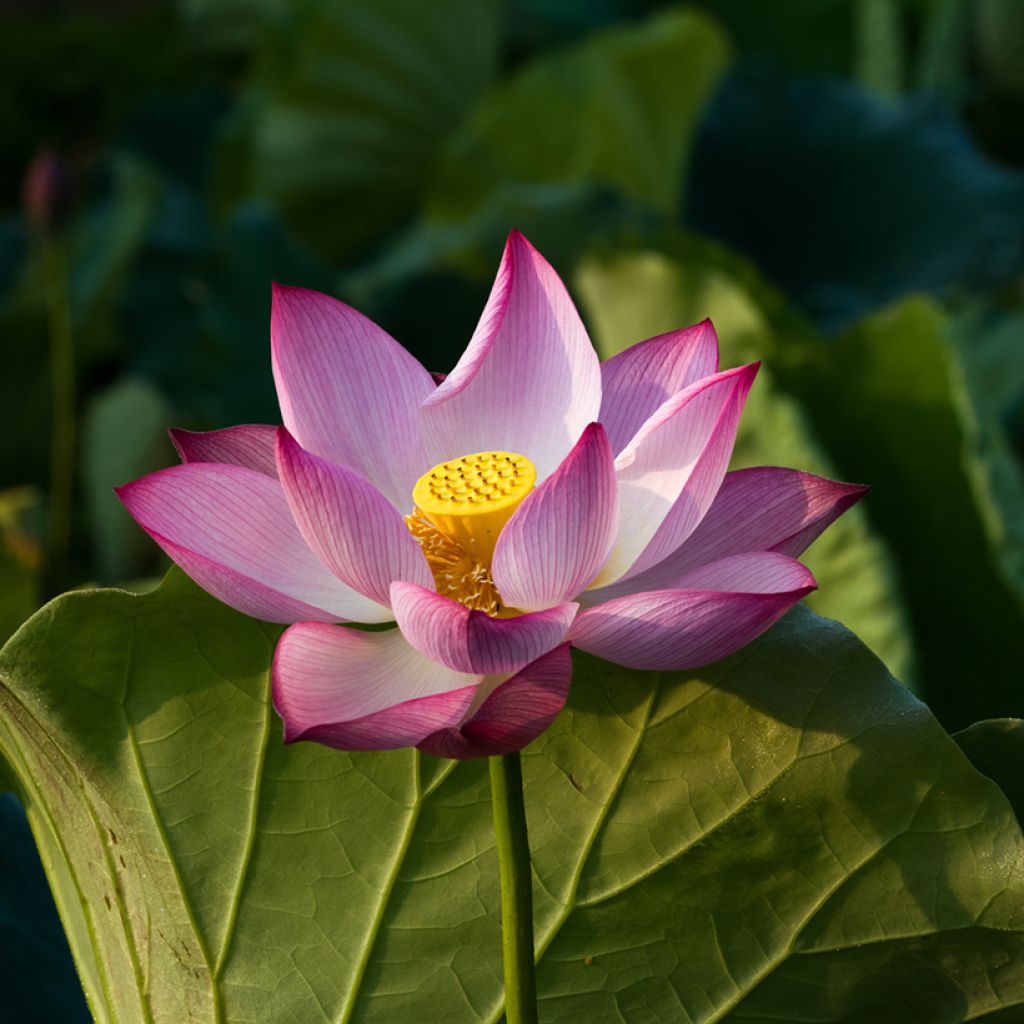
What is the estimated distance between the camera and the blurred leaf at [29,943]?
64 cm

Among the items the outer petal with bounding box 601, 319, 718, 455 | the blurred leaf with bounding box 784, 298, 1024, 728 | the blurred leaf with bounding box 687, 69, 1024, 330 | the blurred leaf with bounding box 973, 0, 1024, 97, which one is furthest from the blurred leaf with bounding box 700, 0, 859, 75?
the outer petal with bounding box 601, 319, 718, 455

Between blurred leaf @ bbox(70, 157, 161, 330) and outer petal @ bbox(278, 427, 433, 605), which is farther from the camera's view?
blurred leaf @ bbox(70, 157, 161, 330)

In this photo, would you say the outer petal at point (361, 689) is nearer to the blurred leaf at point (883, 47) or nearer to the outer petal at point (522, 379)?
the outer petal at point (522, 379)

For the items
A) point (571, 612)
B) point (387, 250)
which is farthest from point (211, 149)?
point (571, 612)

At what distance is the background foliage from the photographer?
1156 millimetres

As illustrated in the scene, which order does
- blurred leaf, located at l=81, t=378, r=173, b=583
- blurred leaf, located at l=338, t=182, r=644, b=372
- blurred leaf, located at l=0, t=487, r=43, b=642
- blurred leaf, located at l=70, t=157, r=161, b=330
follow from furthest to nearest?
blurred leaf, located at l=70, t=157, r=161, b=330
blurred leaf, located at l=81, t=378, r=173, b=583
blurred leaf, located at l=338, t=182, r=644, b=372
blurred leaf, located at l=0, t=487, r=43, b=642

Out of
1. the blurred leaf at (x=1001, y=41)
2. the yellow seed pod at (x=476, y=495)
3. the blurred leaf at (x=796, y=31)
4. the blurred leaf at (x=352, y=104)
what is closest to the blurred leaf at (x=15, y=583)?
the yellow seed pod at (x=476, y=495)

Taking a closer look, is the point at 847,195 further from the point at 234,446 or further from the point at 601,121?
the point at 234,446

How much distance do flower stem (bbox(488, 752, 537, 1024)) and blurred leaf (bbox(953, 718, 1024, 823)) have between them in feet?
0.65

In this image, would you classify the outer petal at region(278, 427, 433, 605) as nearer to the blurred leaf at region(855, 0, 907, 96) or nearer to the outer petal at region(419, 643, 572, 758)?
the outer petal at region(419, 643, 572, 758)

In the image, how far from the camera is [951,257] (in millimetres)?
2277

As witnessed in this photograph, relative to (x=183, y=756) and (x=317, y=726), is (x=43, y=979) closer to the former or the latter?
(x=183, y=756)

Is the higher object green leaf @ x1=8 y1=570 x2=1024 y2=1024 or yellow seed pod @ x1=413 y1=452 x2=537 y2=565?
yellow seed pod @ x1=413 y1=452 x2=537 y2=565

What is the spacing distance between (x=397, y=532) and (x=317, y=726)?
0.25 feet
